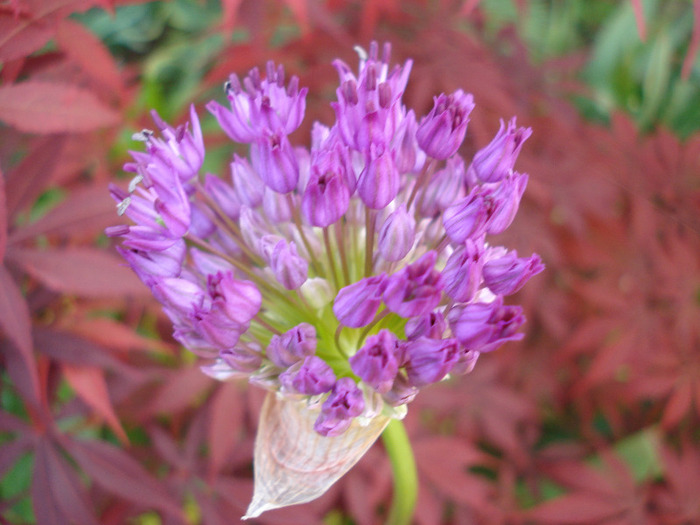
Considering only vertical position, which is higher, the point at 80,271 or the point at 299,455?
the point at 80,271

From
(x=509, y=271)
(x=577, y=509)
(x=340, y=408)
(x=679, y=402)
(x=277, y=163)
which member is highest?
(x=277, y=163)

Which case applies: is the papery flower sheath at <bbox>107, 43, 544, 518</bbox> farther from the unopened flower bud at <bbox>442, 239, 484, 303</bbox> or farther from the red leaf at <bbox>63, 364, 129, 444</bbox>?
the red leaf at <bbox>63, 364, 129, 444</bbox>

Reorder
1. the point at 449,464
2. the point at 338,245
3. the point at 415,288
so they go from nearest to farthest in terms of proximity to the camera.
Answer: the point at 415,288 < the point at 338,245 < the point at 449,464

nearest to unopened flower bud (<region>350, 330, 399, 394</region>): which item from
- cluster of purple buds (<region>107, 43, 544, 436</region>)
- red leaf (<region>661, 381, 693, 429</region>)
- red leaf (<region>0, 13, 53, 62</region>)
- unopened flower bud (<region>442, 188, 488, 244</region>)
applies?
cluster of purple buds (<region>107, 43, 544, 436</region>)

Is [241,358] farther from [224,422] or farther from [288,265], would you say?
[224,422]

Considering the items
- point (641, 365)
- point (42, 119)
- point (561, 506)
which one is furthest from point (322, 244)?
point (641, 365)

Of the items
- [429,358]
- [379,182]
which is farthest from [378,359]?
[379,182]

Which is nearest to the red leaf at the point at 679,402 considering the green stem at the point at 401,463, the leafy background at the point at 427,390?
the leafy background at the point at 427,390
